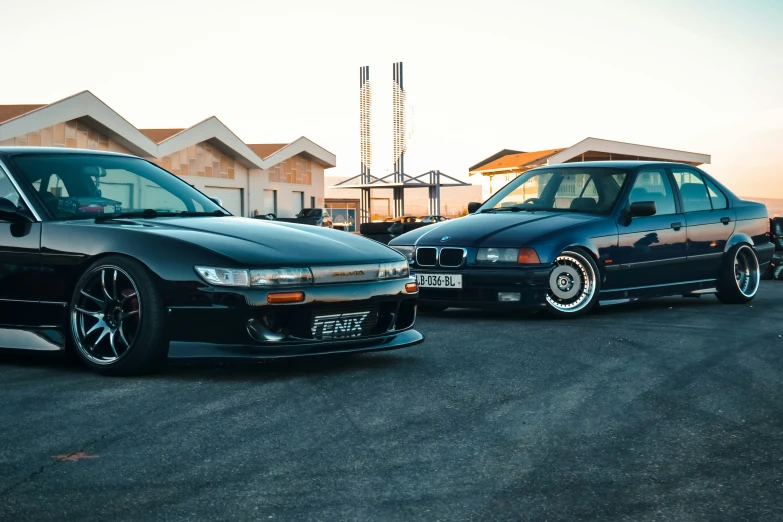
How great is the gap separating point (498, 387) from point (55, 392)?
2193mm

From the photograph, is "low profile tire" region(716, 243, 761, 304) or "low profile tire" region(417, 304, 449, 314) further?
"low profile tire" region(716, 243, 761, 304)

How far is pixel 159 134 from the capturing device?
36.6 metres

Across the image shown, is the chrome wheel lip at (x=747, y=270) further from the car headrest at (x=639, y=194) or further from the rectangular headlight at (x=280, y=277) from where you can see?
the rectangular headlight at (x=280, y=277)

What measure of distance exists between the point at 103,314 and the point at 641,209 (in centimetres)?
539

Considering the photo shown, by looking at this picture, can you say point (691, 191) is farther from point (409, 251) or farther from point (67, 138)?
point (67, 138)

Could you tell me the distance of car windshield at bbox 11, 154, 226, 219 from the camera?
229 inches

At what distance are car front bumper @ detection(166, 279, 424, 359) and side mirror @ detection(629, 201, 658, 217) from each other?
167 inches

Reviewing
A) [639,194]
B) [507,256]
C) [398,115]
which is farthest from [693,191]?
[398,115]

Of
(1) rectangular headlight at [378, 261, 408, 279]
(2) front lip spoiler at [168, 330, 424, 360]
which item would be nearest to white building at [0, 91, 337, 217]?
(1) rectangular headlight at [378, 261, 408, 279]

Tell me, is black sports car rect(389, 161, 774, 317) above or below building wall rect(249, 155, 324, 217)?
below

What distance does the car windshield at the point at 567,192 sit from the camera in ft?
30.0

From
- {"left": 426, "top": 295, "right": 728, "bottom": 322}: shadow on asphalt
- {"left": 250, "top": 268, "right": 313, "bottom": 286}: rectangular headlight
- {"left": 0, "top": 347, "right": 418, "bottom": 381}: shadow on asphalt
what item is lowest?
{"left": 0, "top": 347, "right": 418, "bottom": 381}: shadow on asphalt

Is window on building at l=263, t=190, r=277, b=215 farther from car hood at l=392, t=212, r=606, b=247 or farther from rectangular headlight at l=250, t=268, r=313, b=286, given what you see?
rectangular headlight at l=250, t=268, r=313, b=286

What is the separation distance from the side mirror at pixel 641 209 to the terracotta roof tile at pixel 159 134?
88.8 feet
